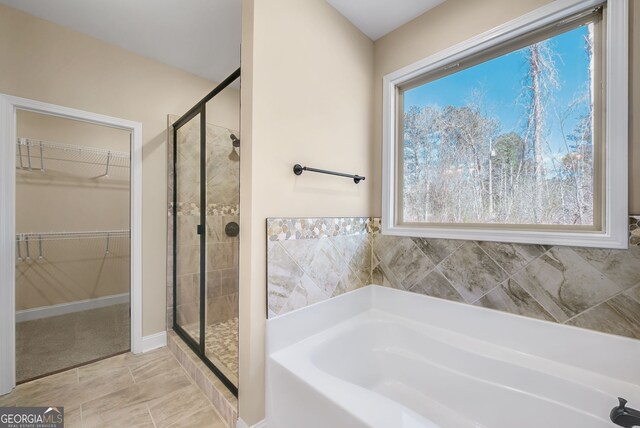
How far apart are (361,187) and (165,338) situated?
7.32 feet

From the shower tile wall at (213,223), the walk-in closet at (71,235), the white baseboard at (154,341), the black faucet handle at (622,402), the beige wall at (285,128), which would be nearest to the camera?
the black faucet handle at (622,402)

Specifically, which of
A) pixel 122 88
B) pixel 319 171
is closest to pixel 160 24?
pixel 122 88

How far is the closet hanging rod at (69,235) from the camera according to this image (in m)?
2.76

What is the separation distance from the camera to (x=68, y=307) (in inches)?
117

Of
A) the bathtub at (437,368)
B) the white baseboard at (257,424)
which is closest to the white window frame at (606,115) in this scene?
the bathtub at (437,368)

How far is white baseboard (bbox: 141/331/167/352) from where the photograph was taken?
2.18 metres

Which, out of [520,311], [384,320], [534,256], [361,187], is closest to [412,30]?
[361,187]

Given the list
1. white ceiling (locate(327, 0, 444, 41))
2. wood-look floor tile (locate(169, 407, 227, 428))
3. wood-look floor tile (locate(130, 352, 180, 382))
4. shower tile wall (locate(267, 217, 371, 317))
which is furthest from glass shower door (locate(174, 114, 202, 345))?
white ceiling (locate(327, 0, 444, 41))

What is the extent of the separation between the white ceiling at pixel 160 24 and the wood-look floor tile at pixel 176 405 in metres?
2.60

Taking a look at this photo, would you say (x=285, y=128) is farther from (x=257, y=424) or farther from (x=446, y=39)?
Answer: (x=257, y=424)

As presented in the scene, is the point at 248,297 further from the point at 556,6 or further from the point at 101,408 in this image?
the point at 556,6

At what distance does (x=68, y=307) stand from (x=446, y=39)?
15.2 ft

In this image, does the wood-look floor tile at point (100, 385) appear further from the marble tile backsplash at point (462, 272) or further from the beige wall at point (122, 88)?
the marble tile backsplash at point (462, 272)

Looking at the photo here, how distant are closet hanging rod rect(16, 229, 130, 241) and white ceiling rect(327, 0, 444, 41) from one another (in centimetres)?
368
